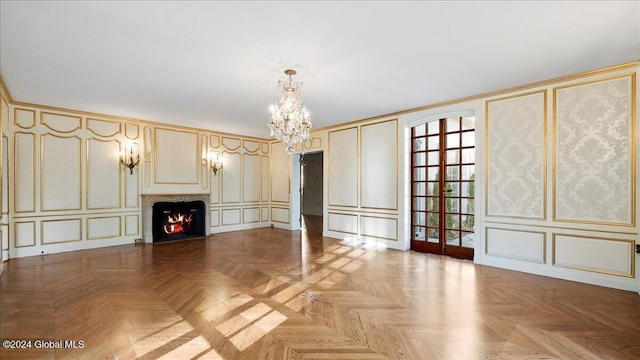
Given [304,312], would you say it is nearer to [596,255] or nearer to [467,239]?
[467,239]

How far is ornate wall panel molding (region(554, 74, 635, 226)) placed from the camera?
3.58 m

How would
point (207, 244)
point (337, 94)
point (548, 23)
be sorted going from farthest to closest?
point (207, 244) < point (337, 94) < point (548, 23)

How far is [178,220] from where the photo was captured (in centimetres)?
706

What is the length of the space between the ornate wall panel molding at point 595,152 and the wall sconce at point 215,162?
683 centimetres

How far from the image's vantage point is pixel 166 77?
12.8 feet

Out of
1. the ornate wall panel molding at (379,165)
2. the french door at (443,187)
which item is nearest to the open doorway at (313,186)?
the ornate wall panel molding at (379,165)

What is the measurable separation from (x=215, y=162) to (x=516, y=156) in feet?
21.1

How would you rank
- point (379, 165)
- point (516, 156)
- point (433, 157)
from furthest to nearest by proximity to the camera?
point (379, 165)
point (433, 157)
point (516, 156)

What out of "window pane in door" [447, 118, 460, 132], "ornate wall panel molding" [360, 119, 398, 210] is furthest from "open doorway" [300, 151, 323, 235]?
"window pane in door" [447, 118, 460, 132]

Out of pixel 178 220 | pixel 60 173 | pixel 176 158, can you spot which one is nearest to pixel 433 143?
pixel 176 158

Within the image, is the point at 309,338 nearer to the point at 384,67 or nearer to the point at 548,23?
the point at 384,67

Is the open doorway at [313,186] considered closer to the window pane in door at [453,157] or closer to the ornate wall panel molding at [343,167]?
the ornate wall panel molding at [343,167]

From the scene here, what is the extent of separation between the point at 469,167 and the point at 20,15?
224 inches

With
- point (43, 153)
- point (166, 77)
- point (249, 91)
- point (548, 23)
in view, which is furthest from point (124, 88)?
point (548, 23)
